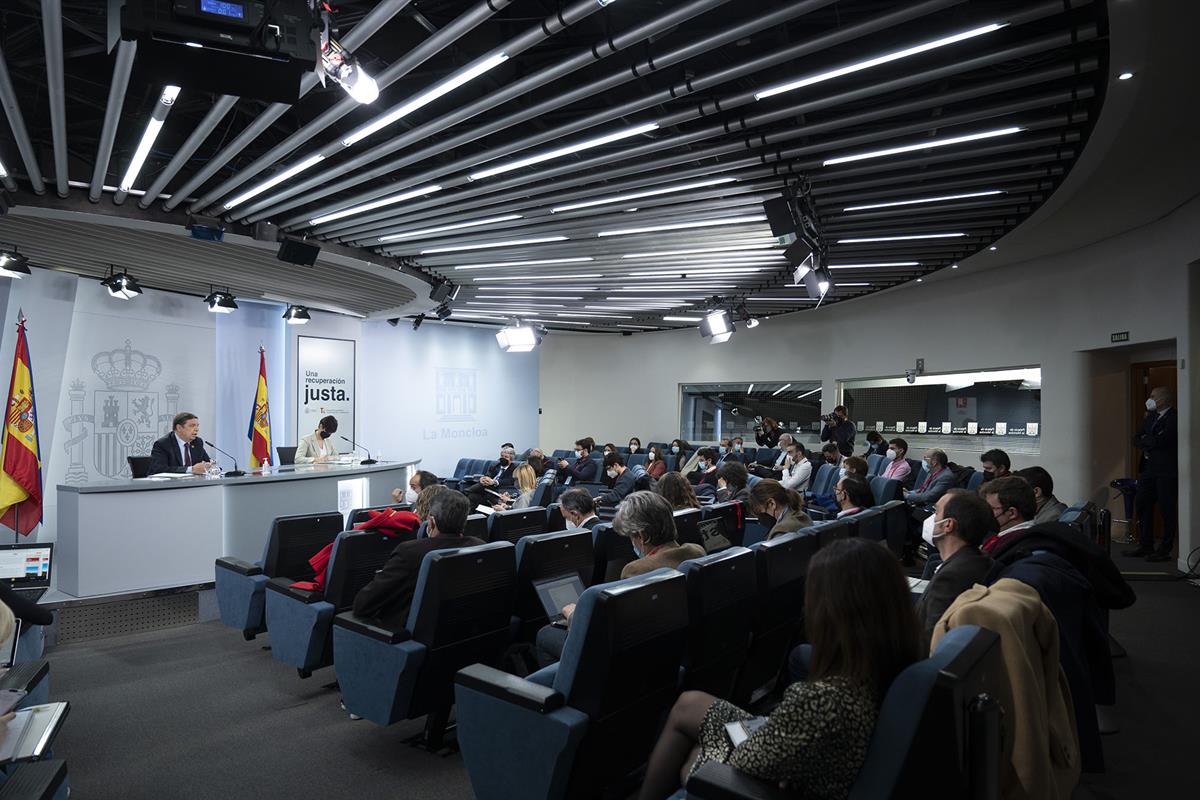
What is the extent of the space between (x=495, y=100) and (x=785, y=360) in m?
10.8

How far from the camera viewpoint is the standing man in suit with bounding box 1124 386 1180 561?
23.6 feet

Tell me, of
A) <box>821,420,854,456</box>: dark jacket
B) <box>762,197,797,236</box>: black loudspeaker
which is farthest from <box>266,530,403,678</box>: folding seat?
<box>821,420,854,456</box>: dark jacket

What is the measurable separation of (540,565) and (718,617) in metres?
1.06

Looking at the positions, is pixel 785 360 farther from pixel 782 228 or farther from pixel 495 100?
pixel 495 100

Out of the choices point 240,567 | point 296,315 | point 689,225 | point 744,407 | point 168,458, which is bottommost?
point 240,567

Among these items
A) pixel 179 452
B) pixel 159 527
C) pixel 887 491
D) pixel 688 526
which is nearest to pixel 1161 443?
pixel 887 491

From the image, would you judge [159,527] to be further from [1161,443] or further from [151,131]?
[1161,443]

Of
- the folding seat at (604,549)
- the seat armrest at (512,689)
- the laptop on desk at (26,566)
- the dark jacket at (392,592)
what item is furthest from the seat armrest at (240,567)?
the seat armrest at (512,689)

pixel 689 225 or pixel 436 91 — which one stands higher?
pixel 436 91

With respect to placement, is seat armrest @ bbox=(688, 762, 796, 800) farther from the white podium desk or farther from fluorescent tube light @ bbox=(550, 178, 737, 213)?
the white podium desk

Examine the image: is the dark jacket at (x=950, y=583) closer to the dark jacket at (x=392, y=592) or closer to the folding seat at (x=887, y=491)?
the dark jacket at (x=392, y=592)

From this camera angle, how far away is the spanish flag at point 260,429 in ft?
37.5

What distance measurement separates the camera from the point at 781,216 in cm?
583

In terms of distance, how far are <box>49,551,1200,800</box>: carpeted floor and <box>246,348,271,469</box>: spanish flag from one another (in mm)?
6585
